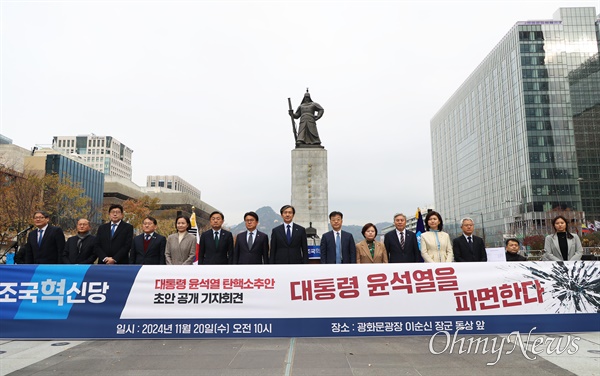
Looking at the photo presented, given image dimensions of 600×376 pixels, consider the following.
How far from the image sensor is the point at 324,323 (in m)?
5.25

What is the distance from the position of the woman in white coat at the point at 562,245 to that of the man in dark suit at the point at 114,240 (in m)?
7.58

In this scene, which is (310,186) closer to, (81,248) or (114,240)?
(114,240)

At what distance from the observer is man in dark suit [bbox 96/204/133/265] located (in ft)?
23.1

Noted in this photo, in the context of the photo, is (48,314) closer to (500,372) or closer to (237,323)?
(237,323)


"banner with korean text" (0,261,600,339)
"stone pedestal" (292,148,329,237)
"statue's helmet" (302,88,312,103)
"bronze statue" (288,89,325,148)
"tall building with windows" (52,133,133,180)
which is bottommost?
"banner with korean text" (0,261,600,339)

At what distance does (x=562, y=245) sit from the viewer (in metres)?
6.99

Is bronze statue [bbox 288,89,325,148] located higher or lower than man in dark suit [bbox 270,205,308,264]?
higher

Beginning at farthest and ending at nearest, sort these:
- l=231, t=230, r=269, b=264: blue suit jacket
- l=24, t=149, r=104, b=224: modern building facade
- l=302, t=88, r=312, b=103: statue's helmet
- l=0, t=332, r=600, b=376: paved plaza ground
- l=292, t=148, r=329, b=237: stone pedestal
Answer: l=24, t=149, r=104, b=224: modern building facade, l=302, t=88, r=312, b=103: statue's helmet, l=292, t=148, r=329, b=237: stone pedestal, l=231, t=230, r=269, b=264: blue suit jacket, l=0, t=332, r=600, b=376: paved plaza ground

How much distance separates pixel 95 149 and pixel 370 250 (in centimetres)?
15464

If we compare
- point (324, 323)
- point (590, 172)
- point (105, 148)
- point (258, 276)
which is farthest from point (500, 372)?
point (105, 148)

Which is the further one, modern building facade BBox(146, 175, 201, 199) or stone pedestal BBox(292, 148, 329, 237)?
modern building facade BBox(146, 175, 201, 199)

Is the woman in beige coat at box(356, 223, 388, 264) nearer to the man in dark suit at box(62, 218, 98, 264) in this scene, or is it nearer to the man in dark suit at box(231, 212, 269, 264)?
the man in dark suit at box(231, 212, 269, 264)

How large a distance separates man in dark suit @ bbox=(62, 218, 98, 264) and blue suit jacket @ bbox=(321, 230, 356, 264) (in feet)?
13.5

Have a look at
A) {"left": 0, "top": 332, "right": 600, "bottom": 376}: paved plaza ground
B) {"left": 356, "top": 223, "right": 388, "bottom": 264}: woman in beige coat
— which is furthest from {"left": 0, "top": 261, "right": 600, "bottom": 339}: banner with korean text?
{"left": 356, "top": 223, "right": 388, "bottom": 264}: woman in beige coat
